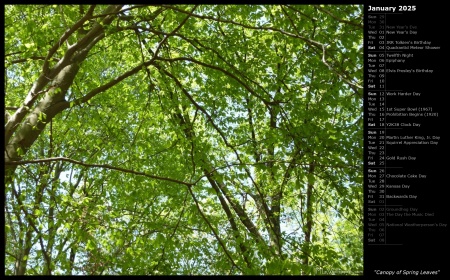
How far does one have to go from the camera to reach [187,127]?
8.32m

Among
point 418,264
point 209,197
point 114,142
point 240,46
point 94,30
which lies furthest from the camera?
point 209,197

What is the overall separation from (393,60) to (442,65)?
1.60 ft

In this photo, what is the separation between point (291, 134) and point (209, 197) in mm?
5669

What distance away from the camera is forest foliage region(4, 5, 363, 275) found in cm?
636

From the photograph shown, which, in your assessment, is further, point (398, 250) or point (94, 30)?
point (94, 30)

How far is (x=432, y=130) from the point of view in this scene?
4793 millimetres

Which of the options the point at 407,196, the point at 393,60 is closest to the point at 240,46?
the point at 393,60

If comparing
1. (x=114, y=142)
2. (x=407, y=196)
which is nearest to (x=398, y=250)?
(x=407, y=196)

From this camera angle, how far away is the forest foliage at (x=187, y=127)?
636cm

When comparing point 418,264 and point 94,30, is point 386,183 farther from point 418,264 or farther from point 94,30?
point 94,30

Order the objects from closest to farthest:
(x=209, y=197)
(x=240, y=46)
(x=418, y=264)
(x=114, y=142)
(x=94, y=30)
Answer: (x=418, y=264), (x=94, y=30), (x=240, y=46), (x=114, y=142), (x=209, y=197)

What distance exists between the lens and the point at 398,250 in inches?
187

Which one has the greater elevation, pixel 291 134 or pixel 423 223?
pixel 291 134

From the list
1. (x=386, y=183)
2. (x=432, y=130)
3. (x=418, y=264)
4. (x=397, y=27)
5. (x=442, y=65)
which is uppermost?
(x=397, y=27)
